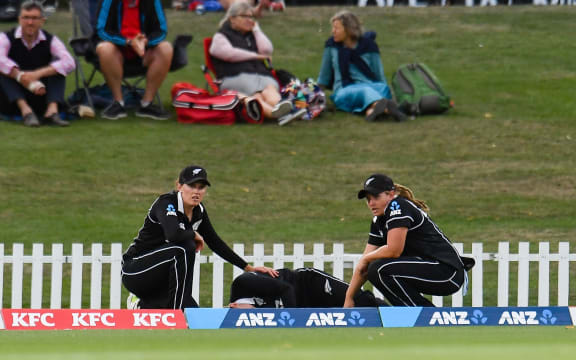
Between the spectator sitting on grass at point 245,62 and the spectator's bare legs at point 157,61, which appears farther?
the spectator sitting on grass at point 245,62

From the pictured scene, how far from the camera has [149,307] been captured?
9.23 metres

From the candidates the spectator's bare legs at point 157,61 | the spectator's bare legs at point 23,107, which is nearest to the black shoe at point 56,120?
the spectator's bare legs at point 23,107

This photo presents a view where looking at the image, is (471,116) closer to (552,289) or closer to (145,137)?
(145,137)

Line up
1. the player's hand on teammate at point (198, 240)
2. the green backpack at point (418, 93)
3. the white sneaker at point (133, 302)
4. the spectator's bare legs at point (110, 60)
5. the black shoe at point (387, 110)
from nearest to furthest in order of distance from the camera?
the player's hand on teammate at point (198, 240)
the white sneaker at point (133, 302)
the spectator's bare legs at point (110, 60)
the black shoe at point (387, 110)
the green backpack at point (418, 93)

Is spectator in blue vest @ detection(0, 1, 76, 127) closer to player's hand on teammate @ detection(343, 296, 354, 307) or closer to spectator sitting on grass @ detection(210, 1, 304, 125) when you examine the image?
spectator sitting on grass @ detection(210, 1, 304, 125)

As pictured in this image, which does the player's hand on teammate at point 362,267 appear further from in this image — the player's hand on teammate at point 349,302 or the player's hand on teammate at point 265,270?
the player's hand on teammate at point 265,270

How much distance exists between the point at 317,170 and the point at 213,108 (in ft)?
6.74

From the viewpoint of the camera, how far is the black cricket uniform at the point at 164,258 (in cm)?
902

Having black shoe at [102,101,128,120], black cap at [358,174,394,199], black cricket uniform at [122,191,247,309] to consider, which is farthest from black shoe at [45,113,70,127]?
black cap at [358,174,394,199]

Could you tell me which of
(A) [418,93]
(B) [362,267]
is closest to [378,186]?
(B) [362,267]

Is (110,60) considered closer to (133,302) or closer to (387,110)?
(387,110)

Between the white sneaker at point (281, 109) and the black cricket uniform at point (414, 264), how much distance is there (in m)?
6.53

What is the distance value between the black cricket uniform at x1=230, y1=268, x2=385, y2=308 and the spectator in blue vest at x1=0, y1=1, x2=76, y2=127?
6.13 meters

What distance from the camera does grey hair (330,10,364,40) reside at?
53.2 feet
